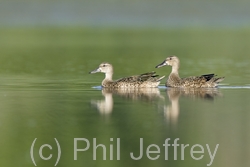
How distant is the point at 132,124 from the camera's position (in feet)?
44.0

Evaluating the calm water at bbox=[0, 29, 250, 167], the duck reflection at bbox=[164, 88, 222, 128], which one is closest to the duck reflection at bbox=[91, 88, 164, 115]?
the calm water at bbox=[0, 29, 250, 167]

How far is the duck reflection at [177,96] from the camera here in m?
14.1

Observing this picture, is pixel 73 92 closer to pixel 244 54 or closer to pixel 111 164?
pixel 111 164

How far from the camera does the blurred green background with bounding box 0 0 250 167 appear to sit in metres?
12.0

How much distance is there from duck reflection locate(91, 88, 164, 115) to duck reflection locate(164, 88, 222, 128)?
1.06ft

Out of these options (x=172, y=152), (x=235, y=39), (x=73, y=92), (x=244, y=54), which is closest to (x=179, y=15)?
(x=235, y=39)

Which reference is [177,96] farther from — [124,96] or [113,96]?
[113,96]

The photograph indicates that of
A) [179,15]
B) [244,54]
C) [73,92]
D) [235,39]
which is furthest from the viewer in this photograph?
[179,15]

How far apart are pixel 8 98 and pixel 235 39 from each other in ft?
92.6

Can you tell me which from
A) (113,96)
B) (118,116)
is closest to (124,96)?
(113,96)

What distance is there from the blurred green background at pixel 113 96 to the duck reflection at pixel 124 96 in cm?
12

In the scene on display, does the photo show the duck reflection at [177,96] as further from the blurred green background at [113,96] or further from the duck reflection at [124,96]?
the duck reflection at [124,96]

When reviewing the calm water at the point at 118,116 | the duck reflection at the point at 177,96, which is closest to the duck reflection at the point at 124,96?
the calm water at the point at 118,116

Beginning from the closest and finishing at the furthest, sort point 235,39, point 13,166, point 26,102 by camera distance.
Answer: point 13,166
point 26,102
point 235,39
